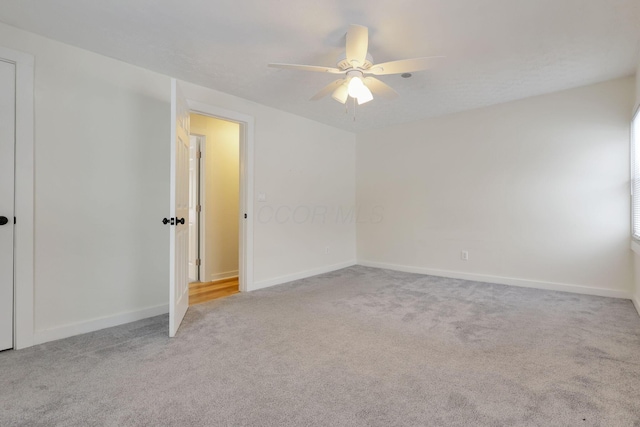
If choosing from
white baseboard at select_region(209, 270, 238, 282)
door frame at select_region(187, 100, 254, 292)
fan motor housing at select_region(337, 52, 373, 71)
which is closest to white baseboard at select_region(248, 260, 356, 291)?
door frame at select_region(187, 100, 254, 292)

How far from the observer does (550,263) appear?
3850 mm

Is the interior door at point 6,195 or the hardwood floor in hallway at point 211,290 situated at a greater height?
the interior door at point 6,195

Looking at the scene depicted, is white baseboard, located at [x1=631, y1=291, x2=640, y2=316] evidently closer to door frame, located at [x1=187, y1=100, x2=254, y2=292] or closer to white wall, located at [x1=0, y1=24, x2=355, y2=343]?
door frame, located at [x1=187, y1=100, x2=254, y2=292]

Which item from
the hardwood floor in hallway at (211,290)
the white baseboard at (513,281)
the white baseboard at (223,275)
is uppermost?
the white baseboard at (513,281)

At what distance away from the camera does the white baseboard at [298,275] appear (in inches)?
160

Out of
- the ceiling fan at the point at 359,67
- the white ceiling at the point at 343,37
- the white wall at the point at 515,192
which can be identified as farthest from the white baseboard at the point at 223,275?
the ceiling fan at the point at 359,67

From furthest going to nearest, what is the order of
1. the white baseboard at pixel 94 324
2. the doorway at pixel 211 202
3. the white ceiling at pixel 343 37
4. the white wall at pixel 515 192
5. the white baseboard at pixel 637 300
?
1. the doorway at pixel 211 202
2. the white wall at pixel 515 192
3. the white baseboard at pixel 637 300
4. the white baseboard at pixel 94 324
5. the white ceiling at pixel 343 37

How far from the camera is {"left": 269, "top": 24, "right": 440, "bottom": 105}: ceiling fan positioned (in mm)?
2092

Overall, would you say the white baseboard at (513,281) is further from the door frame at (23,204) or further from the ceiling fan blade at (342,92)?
the door frame at (23,204)

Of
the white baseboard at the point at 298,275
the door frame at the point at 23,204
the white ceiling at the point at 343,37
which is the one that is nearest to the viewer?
the white ceiling at the point at 343,37

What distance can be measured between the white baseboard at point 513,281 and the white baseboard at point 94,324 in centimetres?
348

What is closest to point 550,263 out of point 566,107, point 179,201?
point 566,107

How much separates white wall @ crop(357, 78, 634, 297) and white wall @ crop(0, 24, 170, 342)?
347cm

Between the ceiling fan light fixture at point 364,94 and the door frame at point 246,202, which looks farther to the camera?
the door frame at point 246,202
